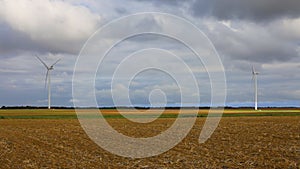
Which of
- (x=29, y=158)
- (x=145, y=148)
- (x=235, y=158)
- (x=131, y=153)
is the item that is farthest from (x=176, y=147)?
(x=29, y=158)

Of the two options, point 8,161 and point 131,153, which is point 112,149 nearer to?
point 131,153

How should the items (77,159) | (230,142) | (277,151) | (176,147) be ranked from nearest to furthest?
1. (77,159)
2. (277,151)
3. (176,147)
4. (230,142)

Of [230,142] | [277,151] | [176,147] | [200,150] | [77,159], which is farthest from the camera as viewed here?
[230,142]

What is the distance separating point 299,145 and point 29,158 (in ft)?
52.5

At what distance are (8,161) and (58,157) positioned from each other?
262 cm

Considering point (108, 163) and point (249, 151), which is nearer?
point (108, 163)

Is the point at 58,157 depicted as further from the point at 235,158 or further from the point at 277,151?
the point at 277,151

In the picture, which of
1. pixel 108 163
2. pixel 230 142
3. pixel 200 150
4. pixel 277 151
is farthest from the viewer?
pixel 230 142

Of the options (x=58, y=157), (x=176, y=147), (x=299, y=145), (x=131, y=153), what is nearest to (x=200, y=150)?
(x=176, y=147)

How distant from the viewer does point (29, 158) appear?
24.3m

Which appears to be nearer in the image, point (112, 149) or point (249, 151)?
point (249, 151)

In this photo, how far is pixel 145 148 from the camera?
28453 mm

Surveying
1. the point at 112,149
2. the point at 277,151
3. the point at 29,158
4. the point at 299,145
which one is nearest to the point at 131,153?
the point at 112,149

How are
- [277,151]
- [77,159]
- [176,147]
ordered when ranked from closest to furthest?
1. [77,159]
2. [277,151]
3. [176,147]
